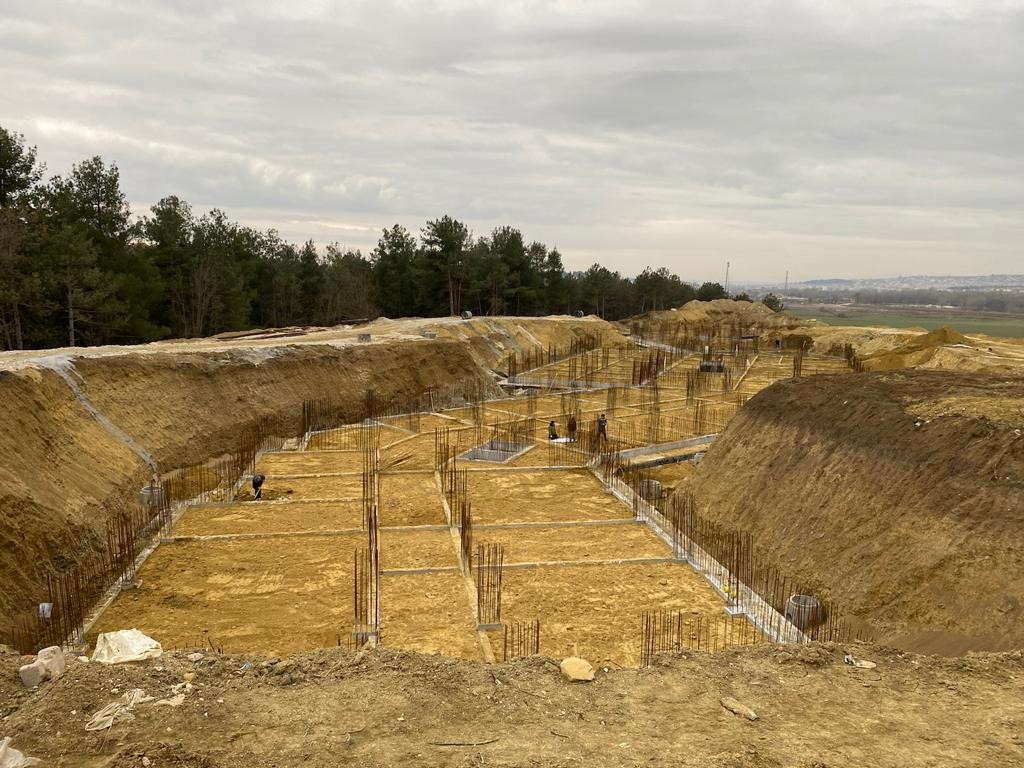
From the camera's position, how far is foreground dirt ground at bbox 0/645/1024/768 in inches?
177

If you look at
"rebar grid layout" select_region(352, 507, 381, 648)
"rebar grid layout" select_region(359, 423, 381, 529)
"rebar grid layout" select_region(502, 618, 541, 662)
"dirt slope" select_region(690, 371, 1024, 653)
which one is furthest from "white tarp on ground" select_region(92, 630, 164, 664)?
"dirt slope" select_region(690, 371, 1024, 653)

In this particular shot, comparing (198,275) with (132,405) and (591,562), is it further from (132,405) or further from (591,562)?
(591,562)

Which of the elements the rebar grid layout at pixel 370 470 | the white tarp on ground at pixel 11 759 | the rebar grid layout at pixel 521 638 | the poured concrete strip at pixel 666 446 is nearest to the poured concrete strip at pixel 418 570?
the rebar grid layout at pixel 370 470

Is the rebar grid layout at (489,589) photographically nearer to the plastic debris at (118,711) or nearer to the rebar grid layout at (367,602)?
the rebar grid layout at (367,602)

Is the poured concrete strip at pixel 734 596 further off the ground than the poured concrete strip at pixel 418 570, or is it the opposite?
the poured concrete strip at pixel 418 570

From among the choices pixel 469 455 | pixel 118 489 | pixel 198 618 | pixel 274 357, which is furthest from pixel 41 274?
pixel 198 618

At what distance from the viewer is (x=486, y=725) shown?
16.0 ft

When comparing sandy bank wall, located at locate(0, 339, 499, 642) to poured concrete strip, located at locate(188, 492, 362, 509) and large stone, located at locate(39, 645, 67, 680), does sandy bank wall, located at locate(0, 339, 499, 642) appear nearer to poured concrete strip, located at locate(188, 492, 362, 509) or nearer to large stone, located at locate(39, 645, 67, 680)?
poured concrete strip, located at locate(188, 492, 362, 509)

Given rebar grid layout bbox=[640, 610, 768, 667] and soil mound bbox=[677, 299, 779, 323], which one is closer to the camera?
rebar grid layout bbox=[640, 610, 768, 667]

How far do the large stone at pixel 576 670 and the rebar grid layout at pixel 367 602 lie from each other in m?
2.39

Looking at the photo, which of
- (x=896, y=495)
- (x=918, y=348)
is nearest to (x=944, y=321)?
(x=918, y=348)

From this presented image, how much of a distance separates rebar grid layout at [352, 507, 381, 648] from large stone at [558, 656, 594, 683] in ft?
7.83

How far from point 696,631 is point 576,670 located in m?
3.32

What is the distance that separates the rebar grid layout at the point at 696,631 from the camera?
790 cm
